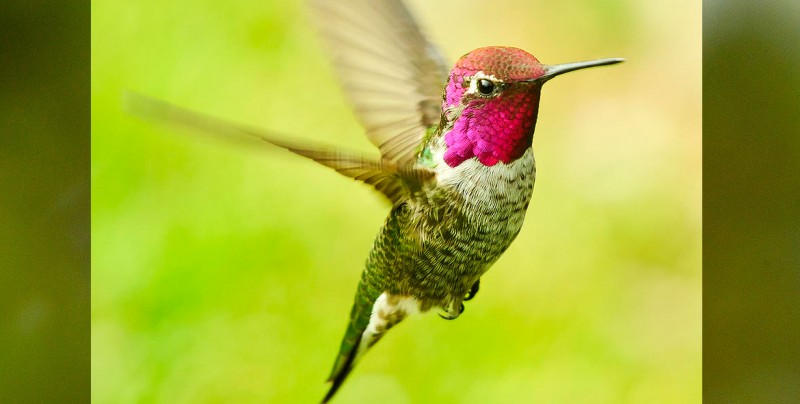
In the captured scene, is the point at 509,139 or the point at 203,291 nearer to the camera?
the point at 509,139

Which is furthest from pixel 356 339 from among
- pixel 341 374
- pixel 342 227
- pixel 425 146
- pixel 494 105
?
pixel 494 105

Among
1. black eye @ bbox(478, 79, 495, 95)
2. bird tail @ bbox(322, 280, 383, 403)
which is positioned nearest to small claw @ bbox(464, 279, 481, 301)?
bird tail @ bbox(322, 280, 383, 403)

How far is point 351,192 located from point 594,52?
470 mm

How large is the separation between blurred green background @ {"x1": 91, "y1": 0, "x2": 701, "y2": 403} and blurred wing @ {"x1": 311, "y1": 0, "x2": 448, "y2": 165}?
0.13ft

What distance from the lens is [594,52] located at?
4.11ft

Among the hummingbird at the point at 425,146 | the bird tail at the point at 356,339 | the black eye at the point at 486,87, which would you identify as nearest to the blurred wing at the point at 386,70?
the hummingbird at the point at 425,146

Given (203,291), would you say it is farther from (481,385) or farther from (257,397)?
(481,385)

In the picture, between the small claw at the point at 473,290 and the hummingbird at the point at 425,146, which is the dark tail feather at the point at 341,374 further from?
the small claw at the point at 473,290

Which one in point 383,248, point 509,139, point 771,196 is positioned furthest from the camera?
point 771,196

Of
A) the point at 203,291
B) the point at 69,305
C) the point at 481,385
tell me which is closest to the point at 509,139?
the point at 481,385

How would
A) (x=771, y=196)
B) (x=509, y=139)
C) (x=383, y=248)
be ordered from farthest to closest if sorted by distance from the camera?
(x=771, y=196) < (x=383, y=248) < (x=509, y=139)

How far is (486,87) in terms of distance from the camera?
3.43 feet

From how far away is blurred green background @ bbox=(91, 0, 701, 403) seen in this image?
1.22 meters

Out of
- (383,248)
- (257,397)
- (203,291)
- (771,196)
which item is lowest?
(257,397)
